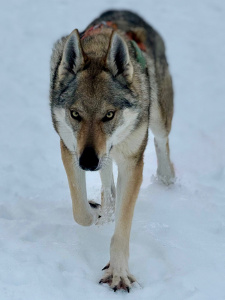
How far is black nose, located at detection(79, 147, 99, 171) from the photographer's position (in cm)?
363

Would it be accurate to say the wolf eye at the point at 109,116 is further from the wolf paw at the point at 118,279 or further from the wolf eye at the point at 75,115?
the wolf paw at the point at 118,279

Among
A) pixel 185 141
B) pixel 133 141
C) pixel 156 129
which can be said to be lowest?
pixel 185 141

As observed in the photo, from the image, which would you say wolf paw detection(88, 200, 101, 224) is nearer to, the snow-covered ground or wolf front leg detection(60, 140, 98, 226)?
the snow-covered ground

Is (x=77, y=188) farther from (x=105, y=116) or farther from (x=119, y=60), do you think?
(x=119, y=60)

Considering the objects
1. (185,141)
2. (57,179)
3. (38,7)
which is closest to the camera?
(57,179)

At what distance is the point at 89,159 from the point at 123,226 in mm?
762

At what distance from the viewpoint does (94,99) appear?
12.6ft

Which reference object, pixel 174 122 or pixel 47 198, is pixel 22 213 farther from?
pixel 174 122

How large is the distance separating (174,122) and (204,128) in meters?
0.44

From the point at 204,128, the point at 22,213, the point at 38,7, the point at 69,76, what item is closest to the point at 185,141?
the point at 204,128

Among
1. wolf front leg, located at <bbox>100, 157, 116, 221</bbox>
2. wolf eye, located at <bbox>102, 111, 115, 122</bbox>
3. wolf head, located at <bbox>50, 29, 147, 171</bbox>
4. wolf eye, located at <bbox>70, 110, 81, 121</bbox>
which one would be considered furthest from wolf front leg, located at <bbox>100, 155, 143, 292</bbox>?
wolf front leg, located at <bbox>100, 157, 116, 221</bbox>

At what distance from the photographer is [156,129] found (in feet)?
18.7

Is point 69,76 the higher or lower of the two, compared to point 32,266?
higher

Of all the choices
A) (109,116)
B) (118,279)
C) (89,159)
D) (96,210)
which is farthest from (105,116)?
(96,210)
